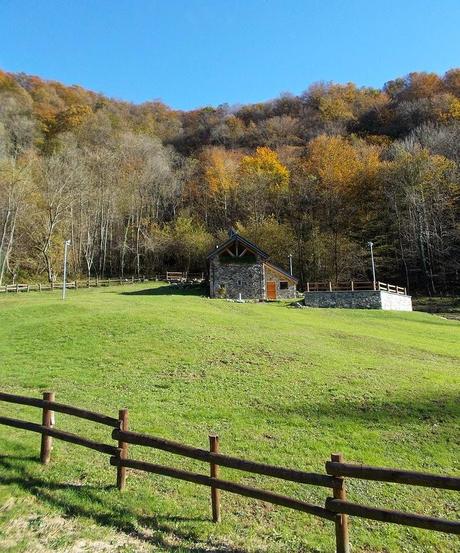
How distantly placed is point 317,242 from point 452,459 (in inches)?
1840

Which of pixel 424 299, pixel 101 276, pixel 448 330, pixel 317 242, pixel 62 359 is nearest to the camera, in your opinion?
pixel 62 359

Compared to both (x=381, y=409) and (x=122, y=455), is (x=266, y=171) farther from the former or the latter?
(x=122, y=455)

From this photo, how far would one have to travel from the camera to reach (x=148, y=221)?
226 feet

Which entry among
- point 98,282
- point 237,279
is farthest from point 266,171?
point 98,282

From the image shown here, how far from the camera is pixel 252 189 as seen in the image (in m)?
65.1

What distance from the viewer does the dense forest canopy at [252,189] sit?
53.9 meters

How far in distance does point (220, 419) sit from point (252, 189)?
57.1 m

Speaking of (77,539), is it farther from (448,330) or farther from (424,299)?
(424,299)

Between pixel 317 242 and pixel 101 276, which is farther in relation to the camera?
pixel 101 276

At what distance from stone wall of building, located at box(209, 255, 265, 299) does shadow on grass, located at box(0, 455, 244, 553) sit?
122 ft

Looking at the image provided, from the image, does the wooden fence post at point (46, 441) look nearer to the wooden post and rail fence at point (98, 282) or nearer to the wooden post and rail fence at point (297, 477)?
the wooden post and rail fence at point (297, 477)

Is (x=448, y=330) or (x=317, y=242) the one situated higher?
(x=317, y=242)

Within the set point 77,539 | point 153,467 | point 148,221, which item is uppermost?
point 148,221

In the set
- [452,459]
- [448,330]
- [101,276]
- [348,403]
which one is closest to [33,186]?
[101,276]
